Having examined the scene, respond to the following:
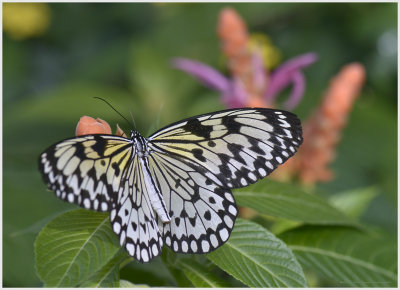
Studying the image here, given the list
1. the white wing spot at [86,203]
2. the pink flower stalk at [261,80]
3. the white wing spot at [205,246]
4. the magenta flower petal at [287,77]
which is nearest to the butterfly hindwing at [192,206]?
the white wing spot at [205,246]

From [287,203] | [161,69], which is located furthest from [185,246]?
[161,69]

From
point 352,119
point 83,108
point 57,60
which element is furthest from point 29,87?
point 352,119

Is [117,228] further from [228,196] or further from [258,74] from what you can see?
[258,74]

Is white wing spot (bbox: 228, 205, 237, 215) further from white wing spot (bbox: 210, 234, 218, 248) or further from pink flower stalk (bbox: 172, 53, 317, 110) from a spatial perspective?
pink flower stalk (bbox: 172, 53, 317, 110)

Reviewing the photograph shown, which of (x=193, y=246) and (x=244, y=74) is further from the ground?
(x=244, y=74)

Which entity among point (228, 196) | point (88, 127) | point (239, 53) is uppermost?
point (239, 53)

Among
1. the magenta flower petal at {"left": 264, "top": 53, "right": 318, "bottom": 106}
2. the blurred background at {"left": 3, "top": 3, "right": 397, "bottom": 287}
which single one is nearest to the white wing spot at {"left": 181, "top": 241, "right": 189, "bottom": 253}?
the magenta flower petal at {"left": 264, "top": 53, "right": 318, "bottom": 106}

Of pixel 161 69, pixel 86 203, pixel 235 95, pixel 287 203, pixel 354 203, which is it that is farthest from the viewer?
pixel 161 69

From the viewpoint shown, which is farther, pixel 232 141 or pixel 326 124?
pixel 326 124
